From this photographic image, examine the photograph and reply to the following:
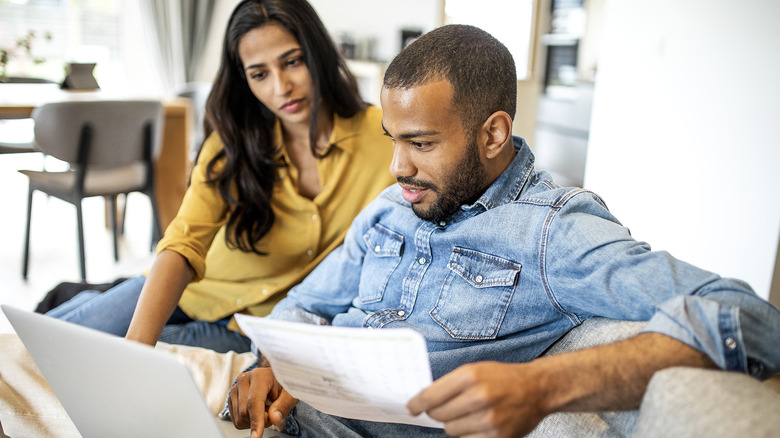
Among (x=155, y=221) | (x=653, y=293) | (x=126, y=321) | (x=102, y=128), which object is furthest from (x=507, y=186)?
(x=155, y=221)

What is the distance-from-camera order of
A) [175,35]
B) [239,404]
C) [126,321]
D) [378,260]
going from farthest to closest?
[175,35]
[126,321]
[378,260]
[239,404]

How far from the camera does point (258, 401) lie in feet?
3.62

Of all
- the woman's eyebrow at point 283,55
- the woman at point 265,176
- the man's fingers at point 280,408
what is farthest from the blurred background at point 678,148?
the man's fingers at point 280,408

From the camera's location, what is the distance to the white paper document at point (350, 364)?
70 centimetres

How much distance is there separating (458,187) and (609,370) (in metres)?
0.43

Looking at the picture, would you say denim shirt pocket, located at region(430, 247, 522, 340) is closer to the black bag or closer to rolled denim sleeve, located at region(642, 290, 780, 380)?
rolled denim sleeve, located at region(642, 290, 780, 380)

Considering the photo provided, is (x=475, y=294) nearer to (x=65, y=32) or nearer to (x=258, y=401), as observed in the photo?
(x=258, y=401)

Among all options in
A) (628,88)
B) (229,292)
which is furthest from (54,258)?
(628,88)

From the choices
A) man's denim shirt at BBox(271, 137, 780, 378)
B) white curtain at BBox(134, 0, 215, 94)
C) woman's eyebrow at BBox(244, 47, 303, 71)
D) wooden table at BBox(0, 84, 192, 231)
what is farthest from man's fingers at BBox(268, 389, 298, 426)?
white curtain at BBox(134, 0, 215, 94)

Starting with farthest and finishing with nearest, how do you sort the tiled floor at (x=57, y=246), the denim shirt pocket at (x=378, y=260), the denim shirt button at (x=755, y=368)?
the tiled floor at (x=57, y=246) → the denim shirt pocket at (x=378, y=260) → the denim shirt button at (x=755, y=368)

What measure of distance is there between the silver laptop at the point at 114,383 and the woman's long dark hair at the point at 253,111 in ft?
2.34

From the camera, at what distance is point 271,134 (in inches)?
68.1

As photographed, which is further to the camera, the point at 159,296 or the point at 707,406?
the point at 159,296

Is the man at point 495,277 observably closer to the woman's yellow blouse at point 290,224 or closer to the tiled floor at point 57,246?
the woman's yellow blouse at point 290,224
